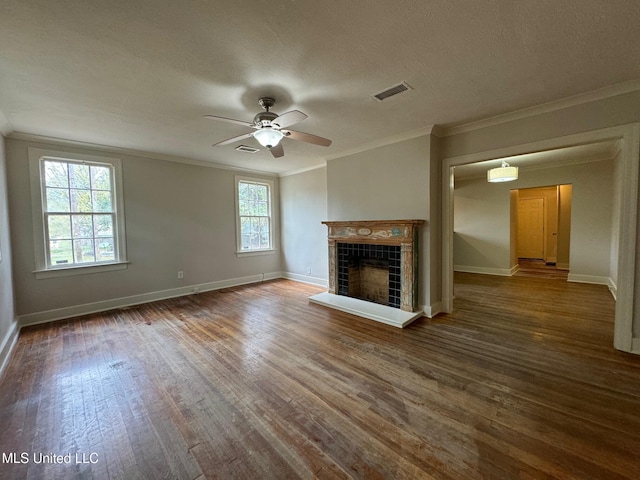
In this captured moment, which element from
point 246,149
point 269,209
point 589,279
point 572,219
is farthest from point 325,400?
point 572,219

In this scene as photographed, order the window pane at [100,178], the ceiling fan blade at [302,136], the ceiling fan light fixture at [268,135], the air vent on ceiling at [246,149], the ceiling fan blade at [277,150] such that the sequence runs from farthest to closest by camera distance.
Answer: the air vent on ceiling at [246,149] → the window pane at [100,178] → the ceiling fan blade at [277,150] → the ceiling fan blade at [302,136] → the ceiling fan light fixture at [268,135]

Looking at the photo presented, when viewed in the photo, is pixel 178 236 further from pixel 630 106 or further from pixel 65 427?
pixel 630 106

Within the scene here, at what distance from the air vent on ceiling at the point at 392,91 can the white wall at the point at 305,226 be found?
2864 millimetres

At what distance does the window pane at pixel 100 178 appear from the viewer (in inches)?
160

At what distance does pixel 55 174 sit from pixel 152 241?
1.55 metres

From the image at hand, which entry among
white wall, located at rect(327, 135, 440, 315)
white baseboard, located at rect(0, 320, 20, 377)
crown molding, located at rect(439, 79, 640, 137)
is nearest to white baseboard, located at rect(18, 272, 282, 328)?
white baseboard, located at rect(0, 320, 20, 377)

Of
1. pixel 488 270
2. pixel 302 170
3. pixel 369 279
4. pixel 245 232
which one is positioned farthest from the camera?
pixel 488 270

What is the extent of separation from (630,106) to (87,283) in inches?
275

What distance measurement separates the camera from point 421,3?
149 centimetres

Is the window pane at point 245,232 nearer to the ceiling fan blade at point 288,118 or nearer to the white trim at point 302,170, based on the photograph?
the white trim at point 302,170

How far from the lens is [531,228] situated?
8.34 meters

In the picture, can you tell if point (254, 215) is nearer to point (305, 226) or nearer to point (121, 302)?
point (305, 226)

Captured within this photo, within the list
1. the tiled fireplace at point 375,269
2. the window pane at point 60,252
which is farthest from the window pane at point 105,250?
the tiled fireplace at point 375,269

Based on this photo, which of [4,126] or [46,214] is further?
[46,214]
